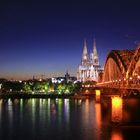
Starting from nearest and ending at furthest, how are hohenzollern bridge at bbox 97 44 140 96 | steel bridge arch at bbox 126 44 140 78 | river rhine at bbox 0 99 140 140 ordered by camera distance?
river rhine at bbox 0 99 140 140
hohenzollern bridge at bbox 97 44 140 96
steel bridge arch at bbox 126 44 140 78

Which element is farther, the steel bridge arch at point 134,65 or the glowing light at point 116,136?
the steel bridge arch at point 134,65

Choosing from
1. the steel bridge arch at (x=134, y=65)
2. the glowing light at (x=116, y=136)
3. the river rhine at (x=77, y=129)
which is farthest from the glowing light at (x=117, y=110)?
the steel bridge arch at (x=134, y=65)

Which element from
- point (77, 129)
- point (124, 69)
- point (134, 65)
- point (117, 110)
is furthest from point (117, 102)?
point (124, 69)

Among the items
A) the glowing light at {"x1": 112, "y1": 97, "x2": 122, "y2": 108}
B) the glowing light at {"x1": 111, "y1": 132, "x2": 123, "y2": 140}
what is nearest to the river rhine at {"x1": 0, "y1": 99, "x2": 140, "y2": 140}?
the glowing light at {"x1": 111, "y1": 132, "x2": 123, "y2": 140}

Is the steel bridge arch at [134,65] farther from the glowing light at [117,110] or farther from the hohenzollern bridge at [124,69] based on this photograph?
the glowing light at [117,110]

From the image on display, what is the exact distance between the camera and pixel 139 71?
211 ft

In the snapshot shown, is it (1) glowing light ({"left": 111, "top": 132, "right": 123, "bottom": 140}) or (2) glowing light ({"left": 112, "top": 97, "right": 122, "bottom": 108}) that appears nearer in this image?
(1) glowing light ({"left": 111, "top": 132, "right": 123, "bottom": 140})

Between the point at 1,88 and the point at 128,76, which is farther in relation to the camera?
the point at 1,88

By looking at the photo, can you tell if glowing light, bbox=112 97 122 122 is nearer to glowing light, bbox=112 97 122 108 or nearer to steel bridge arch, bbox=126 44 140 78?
glowing light, bbox=112 97 122 108

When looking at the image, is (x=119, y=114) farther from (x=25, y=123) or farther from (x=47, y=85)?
(x=47, y=85)

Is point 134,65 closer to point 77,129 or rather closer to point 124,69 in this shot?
point 124,69

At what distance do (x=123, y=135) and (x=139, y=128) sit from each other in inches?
188

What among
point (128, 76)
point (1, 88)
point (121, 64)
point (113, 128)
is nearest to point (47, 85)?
point (1, 88)

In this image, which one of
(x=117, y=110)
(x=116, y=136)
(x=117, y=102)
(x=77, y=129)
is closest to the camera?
(x=116, y=136)
